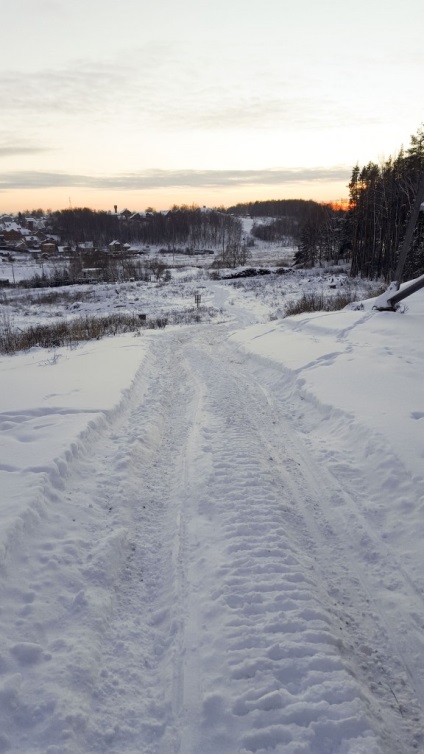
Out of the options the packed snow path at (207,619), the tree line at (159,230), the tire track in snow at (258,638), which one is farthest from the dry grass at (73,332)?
the tree line at (159,230)

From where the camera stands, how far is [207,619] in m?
3.37

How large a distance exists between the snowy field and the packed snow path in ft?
0.04

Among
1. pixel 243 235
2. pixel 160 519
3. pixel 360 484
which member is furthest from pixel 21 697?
pixel 243 235

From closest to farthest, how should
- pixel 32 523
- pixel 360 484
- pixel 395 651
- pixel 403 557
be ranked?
pixel 395 651 < pixel 403 557 < pixel 32 523 < pixel 360 484

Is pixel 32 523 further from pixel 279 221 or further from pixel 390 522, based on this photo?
pixel 279 221

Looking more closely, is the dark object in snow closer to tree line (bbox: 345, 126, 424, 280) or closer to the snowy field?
tree line (bbox: 345, 126, 424, 280)

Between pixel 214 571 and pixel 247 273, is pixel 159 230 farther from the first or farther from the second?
pixel 214 571

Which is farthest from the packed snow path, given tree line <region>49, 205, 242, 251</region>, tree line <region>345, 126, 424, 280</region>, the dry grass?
tree line <region>49, 205, 242, 251</region>

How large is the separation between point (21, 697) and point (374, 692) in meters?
2.31

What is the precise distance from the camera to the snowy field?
8.65ft

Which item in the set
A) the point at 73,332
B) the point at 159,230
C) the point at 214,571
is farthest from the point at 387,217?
the point at 159,230

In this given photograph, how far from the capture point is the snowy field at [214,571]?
8.65 ft

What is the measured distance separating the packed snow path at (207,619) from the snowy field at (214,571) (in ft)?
0.04

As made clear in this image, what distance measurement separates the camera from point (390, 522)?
14.9 feet
